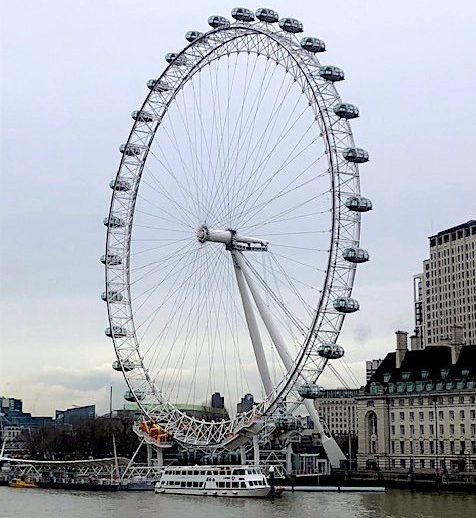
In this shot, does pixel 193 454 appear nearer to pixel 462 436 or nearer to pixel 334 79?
pixel 462 436

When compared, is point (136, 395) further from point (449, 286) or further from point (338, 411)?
point (338, 411)

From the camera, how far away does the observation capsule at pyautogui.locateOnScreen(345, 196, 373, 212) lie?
47.1 m

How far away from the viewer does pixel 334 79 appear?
156 feet

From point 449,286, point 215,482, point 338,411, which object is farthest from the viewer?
point 338,411

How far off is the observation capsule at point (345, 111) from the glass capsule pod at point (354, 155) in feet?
4.91

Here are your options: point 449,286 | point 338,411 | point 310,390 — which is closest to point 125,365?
point 310,390

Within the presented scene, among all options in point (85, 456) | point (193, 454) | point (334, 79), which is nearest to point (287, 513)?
point (334, 79)

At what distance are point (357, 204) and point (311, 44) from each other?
25.7 ft

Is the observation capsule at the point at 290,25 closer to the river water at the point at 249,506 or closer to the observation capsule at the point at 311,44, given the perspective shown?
the observation capsule at the point at 311,44

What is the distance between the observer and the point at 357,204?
154 ft

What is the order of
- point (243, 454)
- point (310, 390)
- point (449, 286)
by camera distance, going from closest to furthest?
1. point (310, 390)
2. point (243, 454)
3. point (449, 286)

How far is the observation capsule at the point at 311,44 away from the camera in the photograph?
48.0 meters

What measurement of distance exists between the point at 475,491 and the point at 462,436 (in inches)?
360

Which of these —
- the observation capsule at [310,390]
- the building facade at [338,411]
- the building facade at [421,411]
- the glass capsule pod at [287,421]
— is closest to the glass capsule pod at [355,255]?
the observation capsule at [310,390]
